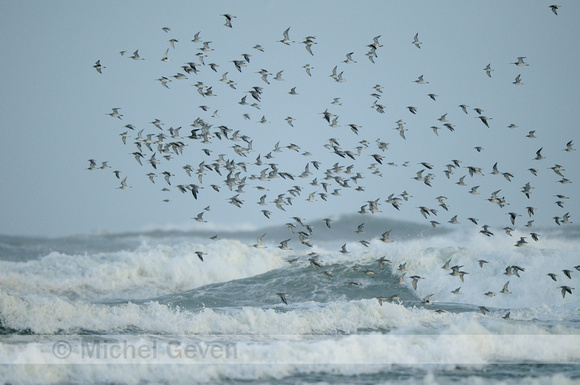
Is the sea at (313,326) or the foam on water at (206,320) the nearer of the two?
the sea at (313,326)

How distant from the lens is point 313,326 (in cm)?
2205

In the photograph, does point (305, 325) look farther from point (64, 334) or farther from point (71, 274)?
point (71, 274)

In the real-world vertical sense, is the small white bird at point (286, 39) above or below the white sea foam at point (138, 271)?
above

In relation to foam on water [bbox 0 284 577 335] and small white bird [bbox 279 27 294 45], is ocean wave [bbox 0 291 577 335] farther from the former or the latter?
small white bird [bbox 279 27 294 45]

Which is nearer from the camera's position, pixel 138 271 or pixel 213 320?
pixel 213 320

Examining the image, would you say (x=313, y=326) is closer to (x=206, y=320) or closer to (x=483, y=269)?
(x=206, y=320)

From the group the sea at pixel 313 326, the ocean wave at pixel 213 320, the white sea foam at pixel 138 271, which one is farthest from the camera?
the white sea foam at pixel 138 271

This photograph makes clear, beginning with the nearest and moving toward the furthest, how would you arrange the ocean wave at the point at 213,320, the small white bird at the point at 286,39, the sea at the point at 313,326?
the sea at the point at 313,326
the ocean wave at the point at 213,320
the small white bird at the point at 286,39

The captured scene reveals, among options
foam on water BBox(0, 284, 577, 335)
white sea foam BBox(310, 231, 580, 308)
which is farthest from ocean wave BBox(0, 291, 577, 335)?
white sea foam BBox(310, 231, 580, 308)

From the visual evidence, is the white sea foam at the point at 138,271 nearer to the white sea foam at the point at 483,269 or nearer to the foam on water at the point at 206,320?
the white sea foam at the point at 483,269

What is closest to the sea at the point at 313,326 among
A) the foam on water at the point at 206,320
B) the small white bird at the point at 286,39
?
the foam on water at the point at 206,320

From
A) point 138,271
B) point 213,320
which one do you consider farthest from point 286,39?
point 138,271

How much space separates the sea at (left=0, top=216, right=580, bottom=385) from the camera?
16.8 meters

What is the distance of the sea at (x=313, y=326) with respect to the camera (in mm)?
16828
